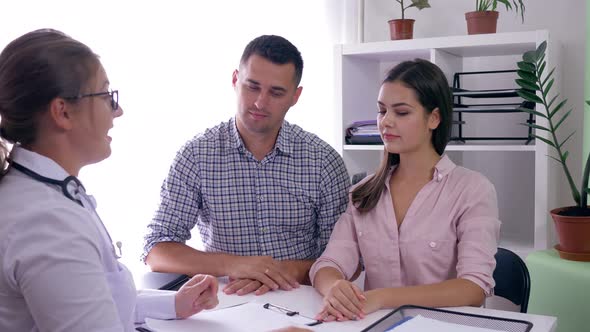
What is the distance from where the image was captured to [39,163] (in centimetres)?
95

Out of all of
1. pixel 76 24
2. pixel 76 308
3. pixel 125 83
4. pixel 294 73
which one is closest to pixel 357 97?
pixel 294 73

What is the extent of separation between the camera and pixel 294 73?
1.96 metres

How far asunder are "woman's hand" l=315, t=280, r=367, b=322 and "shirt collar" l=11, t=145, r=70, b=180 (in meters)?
0.63

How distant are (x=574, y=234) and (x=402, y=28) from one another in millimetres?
1089

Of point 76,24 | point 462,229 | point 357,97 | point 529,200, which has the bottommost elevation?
point 529,200

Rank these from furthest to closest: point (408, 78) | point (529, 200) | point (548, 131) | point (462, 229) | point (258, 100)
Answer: point (529, 200) → point (548, 131) → point (258, 100) → point (408, 78) → point (462, 229)

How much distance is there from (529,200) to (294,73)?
1304 millimetres

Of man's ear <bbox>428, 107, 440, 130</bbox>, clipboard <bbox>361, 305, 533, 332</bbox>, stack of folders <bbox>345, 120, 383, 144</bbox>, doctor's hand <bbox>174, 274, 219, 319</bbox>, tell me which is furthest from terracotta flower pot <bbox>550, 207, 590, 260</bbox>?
doctor's hand <bbox>174, 274, 219, 319</bbox>

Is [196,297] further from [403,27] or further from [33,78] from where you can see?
[403,27]

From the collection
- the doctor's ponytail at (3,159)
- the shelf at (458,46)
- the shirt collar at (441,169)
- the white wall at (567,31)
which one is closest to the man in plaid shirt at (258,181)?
the shirt collar at (441,169)

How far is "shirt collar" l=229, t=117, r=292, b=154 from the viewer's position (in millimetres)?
1965

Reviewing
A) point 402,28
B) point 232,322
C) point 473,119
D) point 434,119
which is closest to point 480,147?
point 473,119

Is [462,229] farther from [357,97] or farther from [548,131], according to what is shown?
[357,97]

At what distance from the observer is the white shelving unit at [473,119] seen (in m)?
2.43
